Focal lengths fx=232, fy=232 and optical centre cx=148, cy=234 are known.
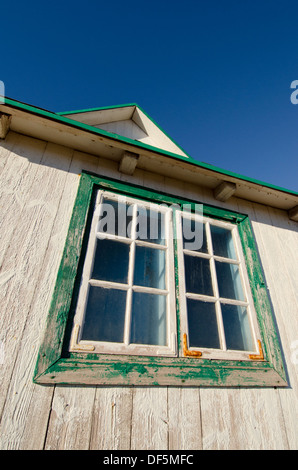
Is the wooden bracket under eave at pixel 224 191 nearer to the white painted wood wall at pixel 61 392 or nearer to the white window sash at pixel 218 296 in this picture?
the white window sash at pixel 218 296

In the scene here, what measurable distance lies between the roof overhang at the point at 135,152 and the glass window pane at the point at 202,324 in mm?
1387

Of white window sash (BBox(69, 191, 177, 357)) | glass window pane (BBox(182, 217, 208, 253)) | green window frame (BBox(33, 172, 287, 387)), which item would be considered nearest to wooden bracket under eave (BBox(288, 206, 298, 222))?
green window frame (BBox(33, 172, 287, 387))

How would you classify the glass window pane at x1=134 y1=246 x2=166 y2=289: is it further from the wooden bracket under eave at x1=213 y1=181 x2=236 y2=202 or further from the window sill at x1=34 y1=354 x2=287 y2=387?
the wooden bracket under eave at x1=213 y1=181 x2=236 y2=202

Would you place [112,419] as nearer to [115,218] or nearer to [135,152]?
[115,218]

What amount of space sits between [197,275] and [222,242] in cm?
59

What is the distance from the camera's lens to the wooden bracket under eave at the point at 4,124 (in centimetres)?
214

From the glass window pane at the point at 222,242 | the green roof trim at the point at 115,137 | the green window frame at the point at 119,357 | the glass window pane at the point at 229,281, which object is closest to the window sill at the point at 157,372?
the green window frame at the point at 119,357

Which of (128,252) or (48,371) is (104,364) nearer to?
(48,371)

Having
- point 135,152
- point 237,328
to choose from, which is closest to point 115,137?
point 135,152

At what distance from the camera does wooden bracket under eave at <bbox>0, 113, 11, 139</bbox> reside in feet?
7.01

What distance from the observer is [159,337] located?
1924 millimetres

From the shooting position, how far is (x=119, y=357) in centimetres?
163

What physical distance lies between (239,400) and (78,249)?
5.59 feet
